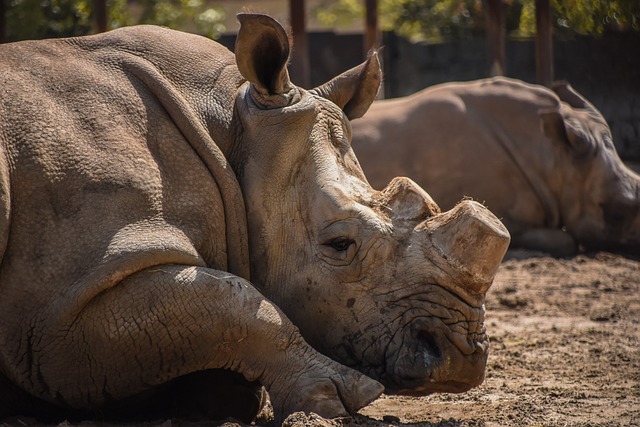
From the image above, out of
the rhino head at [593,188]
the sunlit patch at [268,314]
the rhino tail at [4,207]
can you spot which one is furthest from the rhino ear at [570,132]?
the rhino tail at [4,207]

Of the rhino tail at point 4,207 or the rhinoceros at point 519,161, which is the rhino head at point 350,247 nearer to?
the rhino tail at point 4,207

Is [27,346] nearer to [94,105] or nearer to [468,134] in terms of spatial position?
[94,105]

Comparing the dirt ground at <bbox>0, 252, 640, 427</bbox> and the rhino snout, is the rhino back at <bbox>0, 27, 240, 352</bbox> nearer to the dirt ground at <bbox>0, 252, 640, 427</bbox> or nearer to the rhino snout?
the dirt ground at <bbox>0, 252, 640, 427</bbox>

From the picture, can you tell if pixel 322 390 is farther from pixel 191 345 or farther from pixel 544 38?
pixel 544 38

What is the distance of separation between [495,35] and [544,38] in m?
0.52

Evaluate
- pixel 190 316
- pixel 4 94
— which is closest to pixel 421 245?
pixel 190 316

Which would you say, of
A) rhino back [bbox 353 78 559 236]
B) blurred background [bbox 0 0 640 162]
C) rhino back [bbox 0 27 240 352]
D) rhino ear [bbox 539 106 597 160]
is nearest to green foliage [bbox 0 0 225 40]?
blurred background [bbox 0 0 640 162]

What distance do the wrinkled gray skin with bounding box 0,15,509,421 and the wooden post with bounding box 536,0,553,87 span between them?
806 cm

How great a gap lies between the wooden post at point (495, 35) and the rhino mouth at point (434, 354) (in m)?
8.39

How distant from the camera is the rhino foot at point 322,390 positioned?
4.03 metres

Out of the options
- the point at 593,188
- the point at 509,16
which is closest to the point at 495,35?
the point at 593,188

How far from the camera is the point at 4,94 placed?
4301 millimetres

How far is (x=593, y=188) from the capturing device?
10.0 m

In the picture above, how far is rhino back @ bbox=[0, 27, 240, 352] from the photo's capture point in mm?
4066
